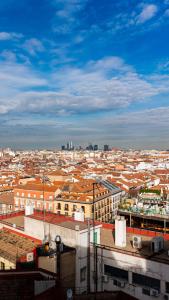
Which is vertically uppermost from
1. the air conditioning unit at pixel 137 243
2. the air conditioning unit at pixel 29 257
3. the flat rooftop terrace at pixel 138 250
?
the air conditioning unit at pixel 137 243

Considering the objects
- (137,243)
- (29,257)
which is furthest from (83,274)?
(137,243)

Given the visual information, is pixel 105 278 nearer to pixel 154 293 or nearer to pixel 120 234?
pixel 120 234

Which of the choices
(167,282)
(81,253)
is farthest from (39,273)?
(167,282)

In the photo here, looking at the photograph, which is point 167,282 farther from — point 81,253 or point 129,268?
point 81,253

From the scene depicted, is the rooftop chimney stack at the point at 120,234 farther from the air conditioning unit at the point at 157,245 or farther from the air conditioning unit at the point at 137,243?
the air conditioning unit at the point at 157,245

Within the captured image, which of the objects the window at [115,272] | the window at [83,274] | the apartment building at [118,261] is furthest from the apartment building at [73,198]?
the window at [115,272]
